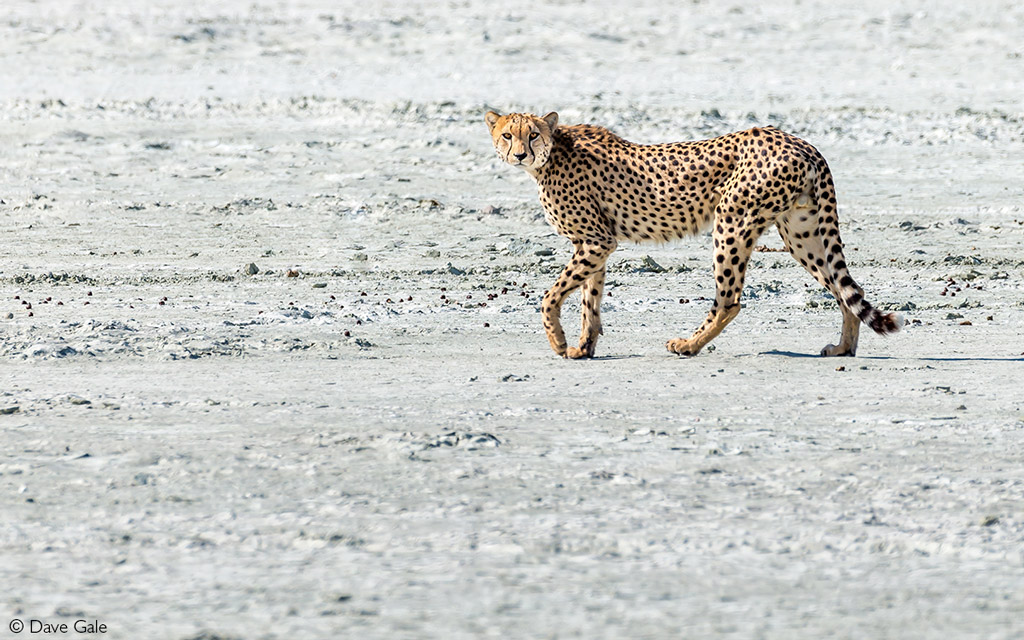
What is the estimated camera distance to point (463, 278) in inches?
424

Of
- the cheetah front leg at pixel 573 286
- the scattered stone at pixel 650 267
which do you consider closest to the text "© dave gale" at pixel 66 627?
the cheetah front leg at pixel 573 286

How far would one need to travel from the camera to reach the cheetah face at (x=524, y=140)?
7.85 m

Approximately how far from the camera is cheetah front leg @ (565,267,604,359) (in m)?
7.88

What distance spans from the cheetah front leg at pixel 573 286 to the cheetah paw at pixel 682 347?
430 mm

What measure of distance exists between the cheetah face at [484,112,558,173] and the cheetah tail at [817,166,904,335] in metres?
1.48

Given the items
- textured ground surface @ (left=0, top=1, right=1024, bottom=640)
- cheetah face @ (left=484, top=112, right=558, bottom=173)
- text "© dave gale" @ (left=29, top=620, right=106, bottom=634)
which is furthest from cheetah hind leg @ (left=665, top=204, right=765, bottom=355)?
text "© dave gale" @ (left=29, top=620, right=106, bottom=634)

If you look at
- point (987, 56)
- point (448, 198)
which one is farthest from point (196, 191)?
point (987, 56)

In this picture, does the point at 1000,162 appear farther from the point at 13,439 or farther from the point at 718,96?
the point at 13,439

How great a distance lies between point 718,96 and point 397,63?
15.1 ft

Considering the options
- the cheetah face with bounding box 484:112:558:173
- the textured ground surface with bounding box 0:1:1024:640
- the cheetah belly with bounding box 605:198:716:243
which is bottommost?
the textured ground surface with bounding box 0:1:1024:640

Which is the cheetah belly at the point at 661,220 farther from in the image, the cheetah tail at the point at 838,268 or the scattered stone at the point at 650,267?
the scattered stone at the point at 650,267

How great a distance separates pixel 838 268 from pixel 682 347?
36.2 inches

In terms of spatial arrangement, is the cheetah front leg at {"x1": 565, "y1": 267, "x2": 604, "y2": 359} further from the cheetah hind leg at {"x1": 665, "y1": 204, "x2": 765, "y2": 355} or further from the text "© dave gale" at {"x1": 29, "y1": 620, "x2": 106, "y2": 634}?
the text "© dave gale" at {"x1": 29, "y1": 620, "x2": 106, "y2": 634}
